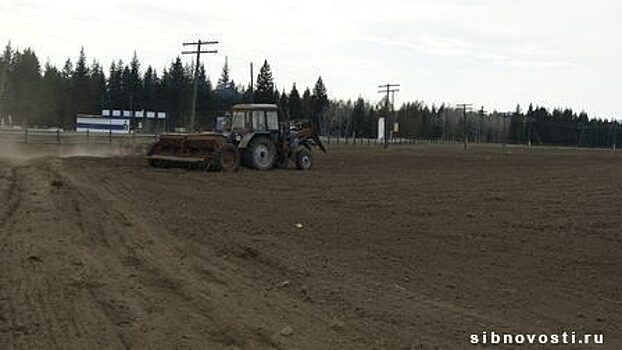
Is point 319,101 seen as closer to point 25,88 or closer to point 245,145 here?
point 25,88

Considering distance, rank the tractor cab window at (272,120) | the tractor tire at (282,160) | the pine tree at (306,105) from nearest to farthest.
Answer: the tractor cab window at (272,120), the tractor tire at (282,160), the pine tree at (306,105)

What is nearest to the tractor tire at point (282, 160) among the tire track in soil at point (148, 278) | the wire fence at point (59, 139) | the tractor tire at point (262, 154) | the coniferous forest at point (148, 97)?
the tractor tire at point (262, 154)

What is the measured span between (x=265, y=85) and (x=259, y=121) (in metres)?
83.8

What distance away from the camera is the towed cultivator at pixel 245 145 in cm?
2658

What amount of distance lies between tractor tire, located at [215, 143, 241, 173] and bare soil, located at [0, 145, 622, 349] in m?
8.86

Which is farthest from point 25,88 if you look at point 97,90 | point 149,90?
point 149,90

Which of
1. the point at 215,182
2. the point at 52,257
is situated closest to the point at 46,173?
the point at 215,182

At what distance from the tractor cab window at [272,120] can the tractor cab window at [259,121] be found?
201mm

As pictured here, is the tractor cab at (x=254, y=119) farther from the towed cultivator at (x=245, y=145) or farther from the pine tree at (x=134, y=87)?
the pine tree at (x=134, y=87)

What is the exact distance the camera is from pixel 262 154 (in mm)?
28594

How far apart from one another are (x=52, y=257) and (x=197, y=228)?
3.22 meters

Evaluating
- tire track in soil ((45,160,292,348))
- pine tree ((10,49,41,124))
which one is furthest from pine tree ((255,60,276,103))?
tire track in soil ((45,160,292,348))

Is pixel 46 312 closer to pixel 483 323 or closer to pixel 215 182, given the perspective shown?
pixel 483 323

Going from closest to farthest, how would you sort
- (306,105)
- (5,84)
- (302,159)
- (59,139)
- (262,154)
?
(262,154) < (302,159) < (59,139) < (5,84) < (306,105)
